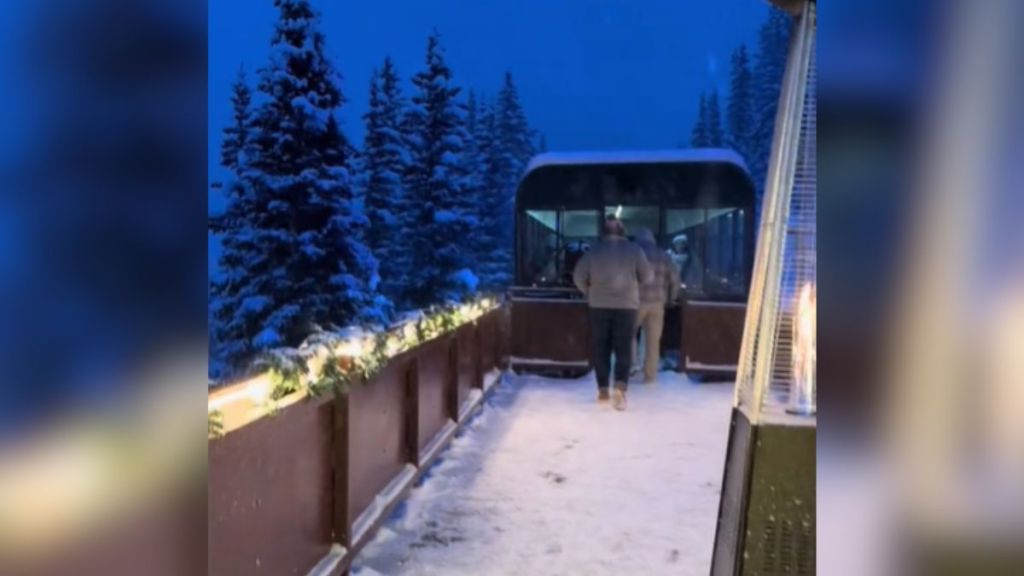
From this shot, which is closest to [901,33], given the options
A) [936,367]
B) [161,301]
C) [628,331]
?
[936,367]

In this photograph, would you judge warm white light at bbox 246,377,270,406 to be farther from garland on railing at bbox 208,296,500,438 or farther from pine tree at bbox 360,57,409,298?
pine tree at bbox 360,57,409,298

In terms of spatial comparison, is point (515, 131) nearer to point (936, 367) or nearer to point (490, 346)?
point (490, 346)

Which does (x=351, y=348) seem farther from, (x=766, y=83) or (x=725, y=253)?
(x=766, y=83)

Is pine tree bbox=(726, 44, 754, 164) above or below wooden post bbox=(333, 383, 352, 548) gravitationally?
above

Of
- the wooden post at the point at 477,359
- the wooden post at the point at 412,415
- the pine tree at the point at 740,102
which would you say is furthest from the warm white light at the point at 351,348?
the pine tree at the point at 740,102

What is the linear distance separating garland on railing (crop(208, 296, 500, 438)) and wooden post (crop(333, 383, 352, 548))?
0.30 feet

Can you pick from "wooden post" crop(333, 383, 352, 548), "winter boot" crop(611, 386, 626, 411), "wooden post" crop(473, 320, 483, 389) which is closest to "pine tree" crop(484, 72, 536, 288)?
"wooden post" crop(473, 320, 483, 389)

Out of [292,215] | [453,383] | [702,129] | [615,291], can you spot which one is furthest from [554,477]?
[702,129]

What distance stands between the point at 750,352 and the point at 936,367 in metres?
2.17

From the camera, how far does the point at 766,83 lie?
1556 inches

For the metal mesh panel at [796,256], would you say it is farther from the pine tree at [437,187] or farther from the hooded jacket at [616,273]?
the pine tree at [437,187]

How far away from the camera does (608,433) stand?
6.95m

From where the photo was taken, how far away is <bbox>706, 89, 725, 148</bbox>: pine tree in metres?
45.2

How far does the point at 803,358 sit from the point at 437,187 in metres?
20.6
